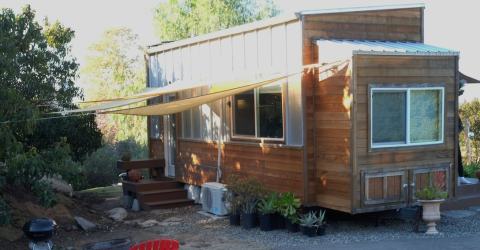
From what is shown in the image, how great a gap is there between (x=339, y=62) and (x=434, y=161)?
2256 millimetres

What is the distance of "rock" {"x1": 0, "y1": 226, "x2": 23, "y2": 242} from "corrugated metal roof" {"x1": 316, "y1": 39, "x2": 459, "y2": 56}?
17.2 feet

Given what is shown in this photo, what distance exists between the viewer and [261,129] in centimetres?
971

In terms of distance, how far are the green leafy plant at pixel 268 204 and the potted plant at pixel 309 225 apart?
1.80 ft

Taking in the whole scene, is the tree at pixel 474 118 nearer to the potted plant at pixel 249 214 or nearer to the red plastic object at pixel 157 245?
the potted plant at pixel 249 214

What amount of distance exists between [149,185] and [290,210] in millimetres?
4330

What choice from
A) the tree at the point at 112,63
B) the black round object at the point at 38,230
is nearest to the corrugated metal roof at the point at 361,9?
the black round object at the point at 38,230

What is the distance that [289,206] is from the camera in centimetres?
855

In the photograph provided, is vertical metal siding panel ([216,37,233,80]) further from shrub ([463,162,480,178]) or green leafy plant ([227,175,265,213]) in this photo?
shrub ([463,162,480,178])

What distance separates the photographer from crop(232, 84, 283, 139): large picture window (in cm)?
929

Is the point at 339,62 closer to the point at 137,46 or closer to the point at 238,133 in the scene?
the point at 238,133

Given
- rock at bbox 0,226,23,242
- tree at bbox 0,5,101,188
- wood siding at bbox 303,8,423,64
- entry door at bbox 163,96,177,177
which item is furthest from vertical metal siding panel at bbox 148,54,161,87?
rock at bbox 0,226,23,242

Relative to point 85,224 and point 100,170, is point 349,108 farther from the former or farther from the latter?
point 100,170

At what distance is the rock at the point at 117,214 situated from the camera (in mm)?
10563

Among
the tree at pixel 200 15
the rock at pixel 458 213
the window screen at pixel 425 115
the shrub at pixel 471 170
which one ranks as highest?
the tree at pixel 200 15
